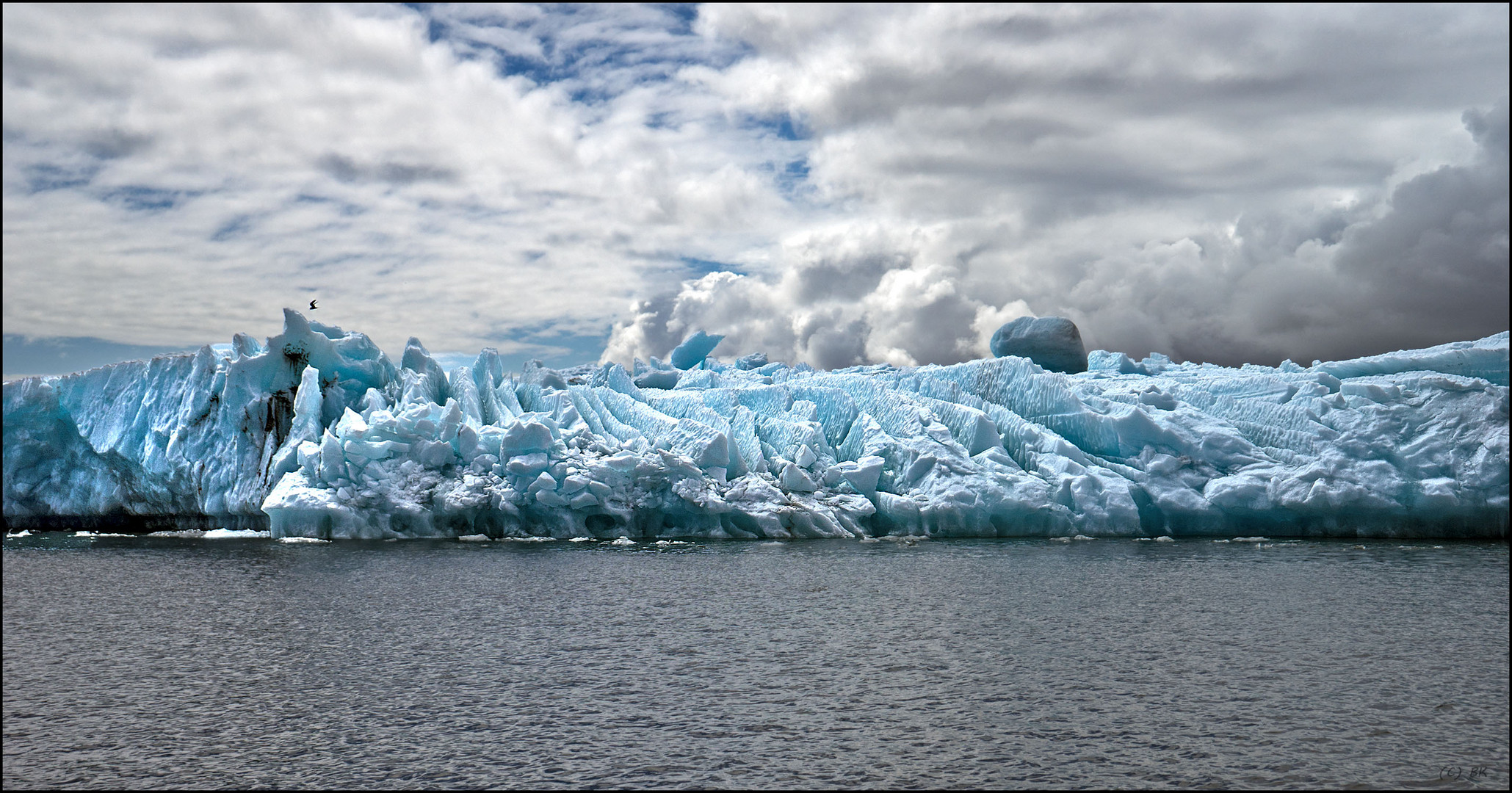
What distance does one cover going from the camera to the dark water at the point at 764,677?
9000mm

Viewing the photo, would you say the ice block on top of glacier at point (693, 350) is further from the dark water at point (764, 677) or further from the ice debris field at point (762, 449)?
the dark water at point (764, 677)

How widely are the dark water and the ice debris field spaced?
5874 mm

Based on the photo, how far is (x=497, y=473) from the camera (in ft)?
93.5

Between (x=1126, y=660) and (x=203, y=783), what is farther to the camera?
(x=1126, y=660)

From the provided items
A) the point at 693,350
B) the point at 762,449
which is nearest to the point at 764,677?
the point at 762,449

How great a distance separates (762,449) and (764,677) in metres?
18.9

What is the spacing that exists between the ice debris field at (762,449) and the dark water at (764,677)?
5.87 m

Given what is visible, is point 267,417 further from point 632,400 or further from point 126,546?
point 632,400

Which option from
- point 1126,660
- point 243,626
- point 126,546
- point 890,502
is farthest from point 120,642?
point 890,502

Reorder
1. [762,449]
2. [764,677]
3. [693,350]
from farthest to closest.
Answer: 1. [693,350]
2. [762,449]
3. [764,677]

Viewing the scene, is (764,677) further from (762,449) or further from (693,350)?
(693,350)

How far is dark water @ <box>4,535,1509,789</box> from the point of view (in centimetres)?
900

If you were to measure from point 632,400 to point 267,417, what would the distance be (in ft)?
38.2

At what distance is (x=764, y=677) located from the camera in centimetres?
1206
